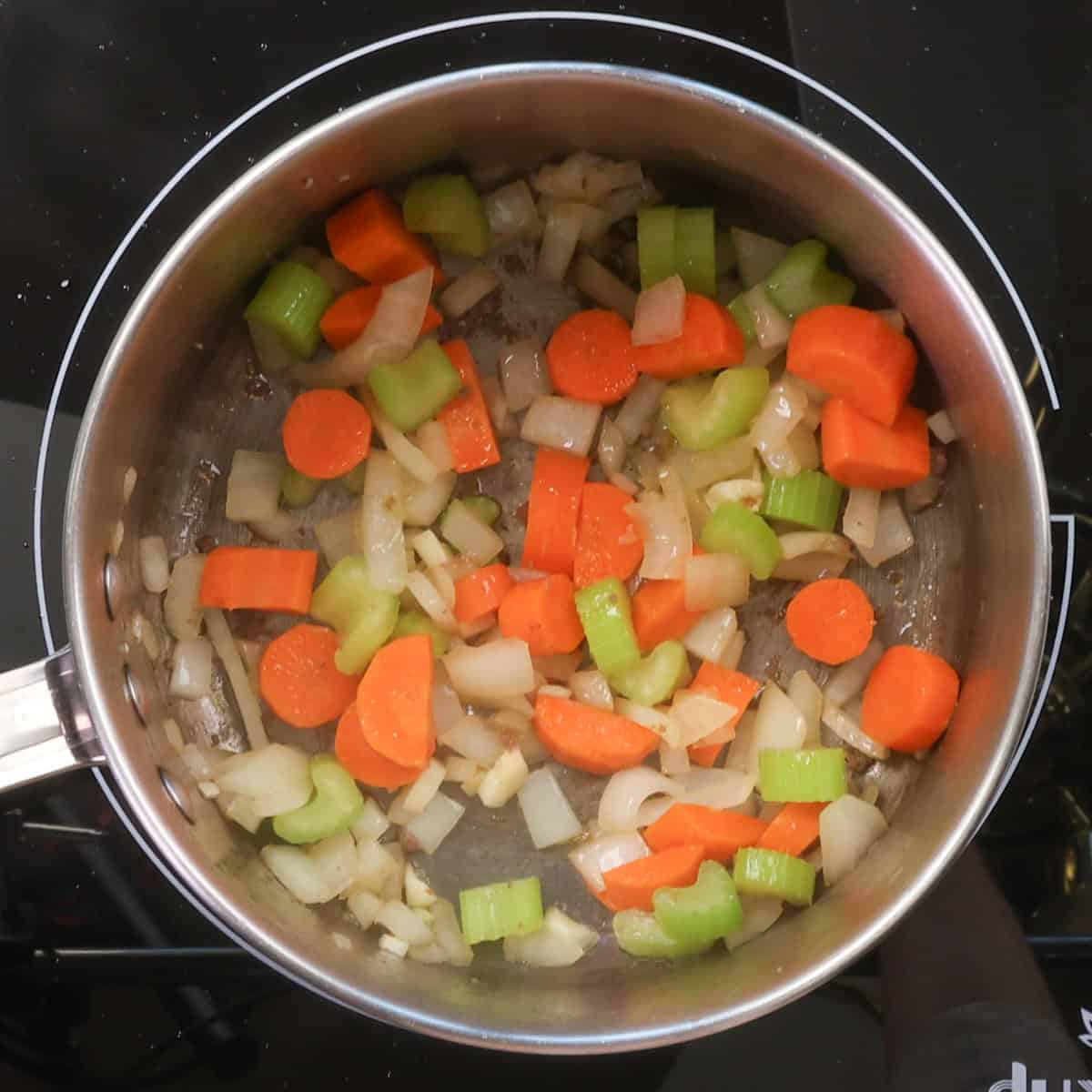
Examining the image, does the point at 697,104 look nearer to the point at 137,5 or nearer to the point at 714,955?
the point at 137,5

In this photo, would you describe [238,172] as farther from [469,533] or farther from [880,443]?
[880,443]

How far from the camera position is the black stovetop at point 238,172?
1361 millimetres

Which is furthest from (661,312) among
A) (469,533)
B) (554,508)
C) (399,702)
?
(399,702)

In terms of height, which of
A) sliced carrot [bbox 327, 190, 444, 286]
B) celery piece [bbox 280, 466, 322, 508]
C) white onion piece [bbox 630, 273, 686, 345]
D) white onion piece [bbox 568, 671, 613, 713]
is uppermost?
sliced carrot [bbox 327, 190, 444, 286]

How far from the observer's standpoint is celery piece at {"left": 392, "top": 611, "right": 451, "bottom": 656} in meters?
1.54

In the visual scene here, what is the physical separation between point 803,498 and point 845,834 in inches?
18.1

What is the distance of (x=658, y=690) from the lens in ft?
4.97

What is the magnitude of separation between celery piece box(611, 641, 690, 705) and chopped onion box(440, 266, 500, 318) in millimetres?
573

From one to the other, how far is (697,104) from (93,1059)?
1417 mm

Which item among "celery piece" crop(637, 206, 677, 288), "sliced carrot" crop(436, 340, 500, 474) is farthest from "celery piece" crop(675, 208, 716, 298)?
"sliced carrot" crop(436, 340, 500, 474)

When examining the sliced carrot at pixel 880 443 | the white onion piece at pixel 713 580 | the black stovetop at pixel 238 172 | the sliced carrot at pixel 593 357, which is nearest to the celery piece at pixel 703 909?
A: the black stovetop at pixel 238 172

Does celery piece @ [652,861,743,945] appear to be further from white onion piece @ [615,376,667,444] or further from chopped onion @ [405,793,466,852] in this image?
white onion piece @ [615,376,667,444]

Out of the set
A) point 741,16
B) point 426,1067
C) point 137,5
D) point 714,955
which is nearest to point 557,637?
point 714,955

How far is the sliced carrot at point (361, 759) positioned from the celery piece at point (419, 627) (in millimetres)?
126
